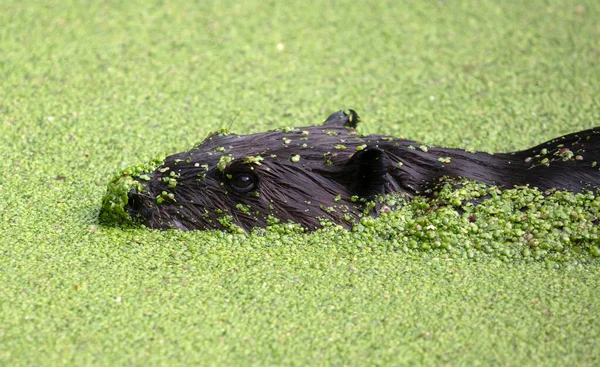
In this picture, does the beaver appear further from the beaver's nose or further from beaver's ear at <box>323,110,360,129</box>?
beaver's ear at <box>323,110,360,129</box>

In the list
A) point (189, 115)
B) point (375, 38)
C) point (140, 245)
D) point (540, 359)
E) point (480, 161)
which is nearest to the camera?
point (540, 359)

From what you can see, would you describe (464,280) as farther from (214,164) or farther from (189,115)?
(189,115)

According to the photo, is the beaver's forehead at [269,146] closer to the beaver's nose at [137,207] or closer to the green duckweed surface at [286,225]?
the beaver's nose at [137,207]

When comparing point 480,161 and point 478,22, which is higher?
point 478,22

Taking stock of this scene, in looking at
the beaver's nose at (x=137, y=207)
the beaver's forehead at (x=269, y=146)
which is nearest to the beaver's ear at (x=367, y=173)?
the beaver's forehead at (x=269, y=146)

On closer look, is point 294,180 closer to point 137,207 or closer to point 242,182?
point 242,182

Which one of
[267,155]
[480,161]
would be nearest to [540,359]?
[480,161]

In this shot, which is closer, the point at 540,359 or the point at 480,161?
the point at 540,359

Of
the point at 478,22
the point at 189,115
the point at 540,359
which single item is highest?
the point at 478,22
